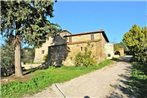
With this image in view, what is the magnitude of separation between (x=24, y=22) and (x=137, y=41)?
965 inches

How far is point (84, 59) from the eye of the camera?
134 feet

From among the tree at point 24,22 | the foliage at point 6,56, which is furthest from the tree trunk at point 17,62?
the foliage at point 6,56

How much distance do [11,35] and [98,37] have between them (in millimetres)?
19162

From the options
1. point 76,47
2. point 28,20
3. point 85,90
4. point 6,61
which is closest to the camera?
point 85,90

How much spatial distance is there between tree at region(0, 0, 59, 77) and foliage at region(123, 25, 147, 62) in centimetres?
2018

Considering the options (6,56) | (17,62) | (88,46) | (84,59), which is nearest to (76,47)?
(88,46)

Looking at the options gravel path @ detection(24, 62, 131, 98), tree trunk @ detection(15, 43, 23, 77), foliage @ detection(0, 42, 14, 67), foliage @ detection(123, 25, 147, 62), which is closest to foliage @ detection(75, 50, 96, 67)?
foliage @ detection(123, 25, 147, 62)

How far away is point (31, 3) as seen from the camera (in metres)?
28.7

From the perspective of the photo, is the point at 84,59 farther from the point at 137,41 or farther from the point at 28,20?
the point at 28,20

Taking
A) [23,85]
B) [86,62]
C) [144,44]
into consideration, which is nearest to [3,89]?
[23,85]

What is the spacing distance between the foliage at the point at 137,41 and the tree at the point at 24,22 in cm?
2018

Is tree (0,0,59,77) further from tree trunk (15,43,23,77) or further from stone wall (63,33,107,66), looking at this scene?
stone wall (63,33,107,66)

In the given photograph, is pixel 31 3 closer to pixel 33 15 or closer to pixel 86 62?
pixel 33 15

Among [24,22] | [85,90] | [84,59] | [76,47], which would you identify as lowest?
[85,90]
